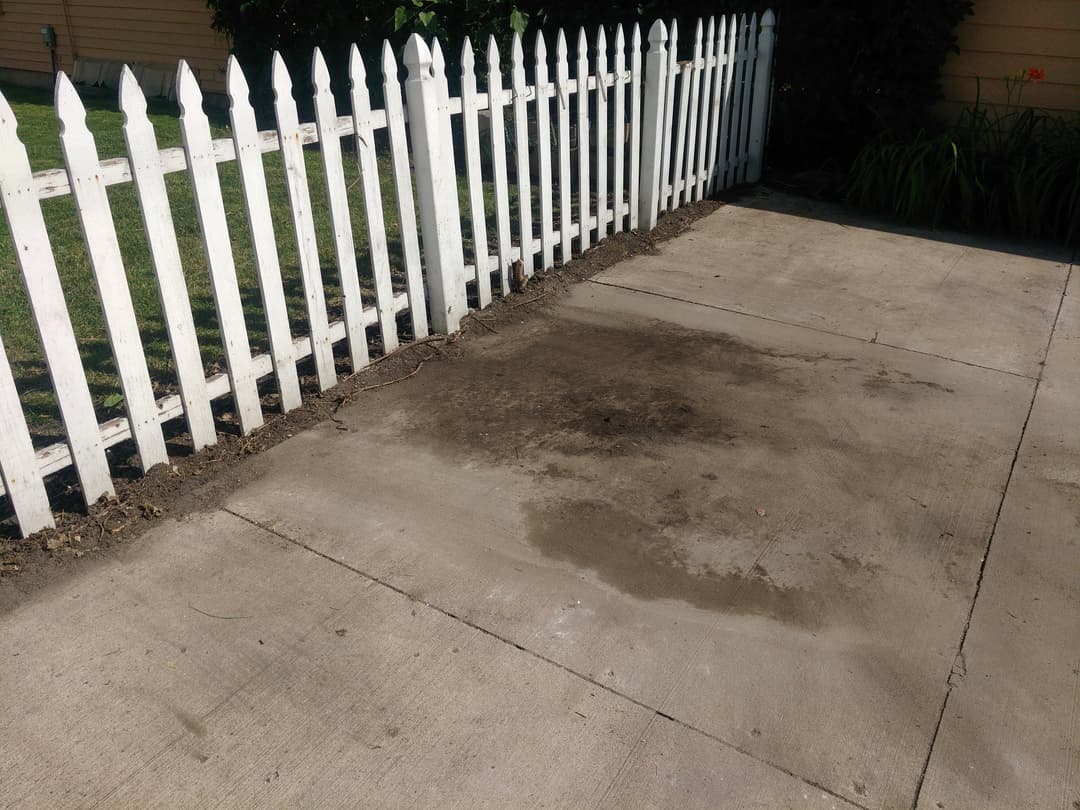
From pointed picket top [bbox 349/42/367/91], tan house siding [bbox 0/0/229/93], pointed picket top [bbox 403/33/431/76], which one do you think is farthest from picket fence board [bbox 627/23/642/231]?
tan house siding [bbox 0/0/229/93]

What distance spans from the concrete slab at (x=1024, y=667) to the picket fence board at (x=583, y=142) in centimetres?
306

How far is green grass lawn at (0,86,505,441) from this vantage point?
14.5ft

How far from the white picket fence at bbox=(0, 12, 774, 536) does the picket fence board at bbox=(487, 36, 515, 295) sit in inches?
0.5

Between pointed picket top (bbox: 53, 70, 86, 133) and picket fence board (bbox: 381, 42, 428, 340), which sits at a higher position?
pointed picket top (bbox: 53, 70, 86, 133)

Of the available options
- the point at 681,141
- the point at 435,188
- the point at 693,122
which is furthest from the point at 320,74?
the point at 693,122

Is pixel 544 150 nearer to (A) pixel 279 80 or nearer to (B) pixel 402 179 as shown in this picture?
(B) pixel 402 179

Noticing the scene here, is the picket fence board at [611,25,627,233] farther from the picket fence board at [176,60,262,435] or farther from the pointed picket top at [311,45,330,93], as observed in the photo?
the picket fence board at [176,60,262,435]

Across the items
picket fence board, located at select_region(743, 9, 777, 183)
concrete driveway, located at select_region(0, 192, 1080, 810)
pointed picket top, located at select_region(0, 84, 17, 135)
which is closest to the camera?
concrete driveway, located at select_region(0, 192, 1080, 810)

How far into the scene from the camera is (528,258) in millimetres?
5566

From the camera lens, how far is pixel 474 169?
4785mm

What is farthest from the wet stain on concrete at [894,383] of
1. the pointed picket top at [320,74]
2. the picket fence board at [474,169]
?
the pointed picket top at [320,74]

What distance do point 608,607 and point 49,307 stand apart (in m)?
2.10

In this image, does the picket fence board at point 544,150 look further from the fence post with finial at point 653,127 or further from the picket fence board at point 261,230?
the picket fence board at point 261,230

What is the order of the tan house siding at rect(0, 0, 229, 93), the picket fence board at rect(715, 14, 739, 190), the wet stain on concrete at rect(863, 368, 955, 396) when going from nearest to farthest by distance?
the wet stain on concrete at rect(863, 368, 955, 396), the picket fence board at rect(715, 14, 739, 190), the tan house siding at rect(0, 0, 229, 93)
